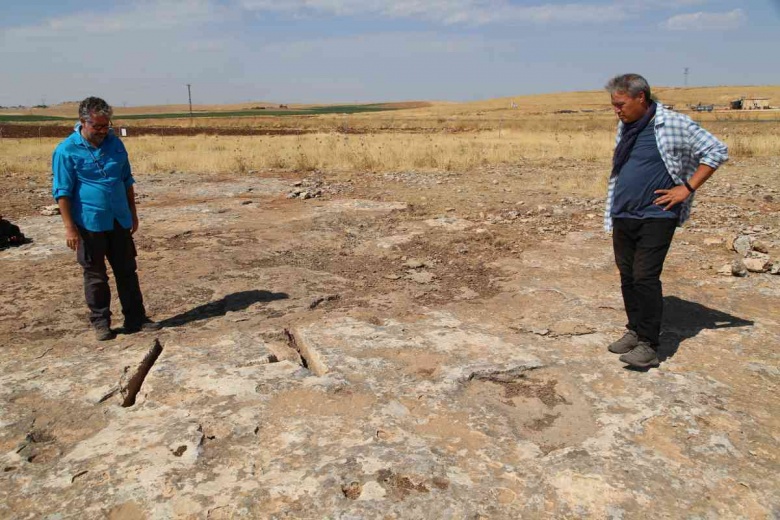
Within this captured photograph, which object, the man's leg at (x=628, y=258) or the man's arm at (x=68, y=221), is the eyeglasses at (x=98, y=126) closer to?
the man's arm at (x=68, y=221)

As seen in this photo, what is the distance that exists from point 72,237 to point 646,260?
3522 mm

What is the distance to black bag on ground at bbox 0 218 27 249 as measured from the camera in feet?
20.4

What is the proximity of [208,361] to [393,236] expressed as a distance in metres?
3.72

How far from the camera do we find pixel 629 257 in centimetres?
340

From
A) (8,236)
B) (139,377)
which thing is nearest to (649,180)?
(139,377)

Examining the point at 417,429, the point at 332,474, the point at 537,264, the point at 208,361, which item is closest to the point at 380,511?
the point at 332,474

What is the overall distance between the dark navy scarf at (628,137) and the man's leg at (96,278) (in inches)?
131

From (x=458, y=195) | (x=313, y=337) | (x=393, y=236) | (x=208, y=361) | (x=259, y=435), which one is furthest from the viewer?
(x=458, y=195)

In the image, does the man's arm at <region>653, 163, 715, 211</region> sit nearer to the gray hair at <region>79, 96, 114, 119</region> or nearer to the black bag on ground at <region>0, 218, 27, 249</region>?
the gray hair at <region>79, 96, 114, 119</region>

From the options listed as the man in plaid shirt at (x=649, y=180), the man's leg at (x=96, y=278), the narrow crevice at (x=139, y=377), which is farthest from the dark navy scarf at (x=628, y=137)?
the man's leg at (x=96, y=278)

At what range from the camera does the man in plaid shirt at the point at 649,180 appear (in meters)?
3.08

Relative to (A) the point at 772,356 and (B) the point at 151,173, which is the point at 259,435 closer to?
(A) the point at 772,356

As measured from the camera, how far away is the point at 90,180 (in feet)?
12.3

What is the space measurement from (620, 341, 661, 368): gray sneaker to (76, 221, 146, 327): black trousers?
10.5ft
